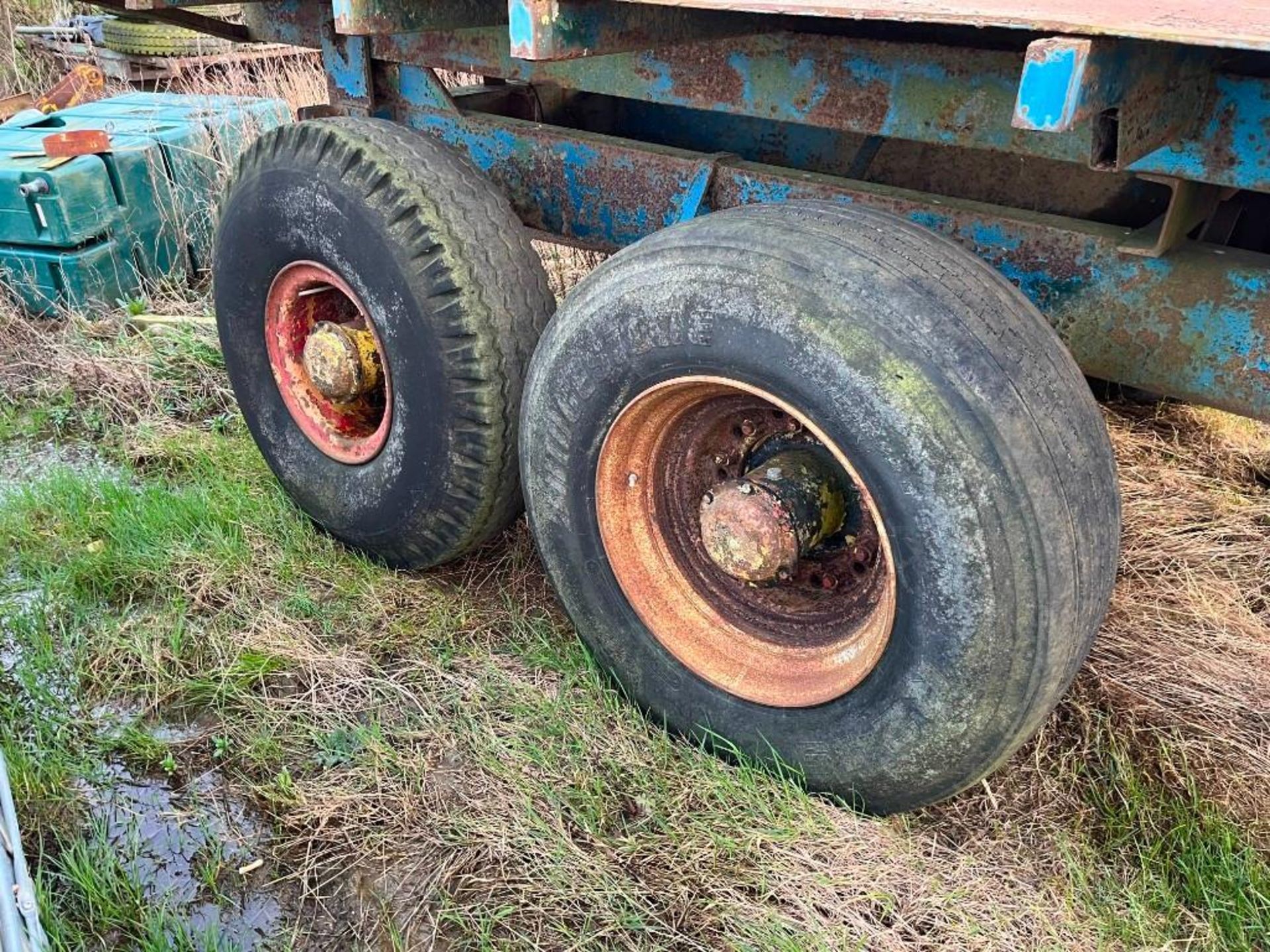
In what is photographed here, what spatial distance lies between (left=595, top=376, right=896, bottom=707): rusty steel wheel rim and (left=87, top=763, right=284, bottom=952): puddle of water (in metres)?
0.90

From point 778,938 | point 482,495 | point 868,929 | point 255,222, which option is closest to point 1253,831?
point 868,929

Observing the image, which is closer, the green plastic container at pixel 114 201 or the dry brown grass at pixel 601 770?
the dry brown grass at pixel 601 770

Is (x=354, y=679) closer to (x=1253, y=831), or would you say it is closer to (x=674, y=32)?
(x=674, y=32)

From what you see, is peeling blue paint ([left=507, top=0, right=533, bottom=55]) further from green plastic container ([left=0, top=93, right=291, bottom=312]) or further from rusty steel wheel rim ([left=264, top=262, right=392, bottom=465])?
green plastic container ([left=0, top=93, right=291, bottom=312])

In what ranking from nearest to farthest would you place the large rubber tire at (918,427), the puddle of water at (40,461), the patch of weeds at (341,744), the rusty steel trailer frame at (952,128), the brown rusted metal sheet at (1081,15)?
the brown rusted metal sheet at (1081,15) → the rusty steel trailer frame at (952,128) → the large rubber tire at (918,427) → the patch of weeds at (341,744) → the puddle of water at (40,461)

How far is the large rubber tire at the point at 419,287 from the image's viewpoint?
2410 millimetres

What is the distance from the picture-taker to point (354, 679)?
252 centimetres

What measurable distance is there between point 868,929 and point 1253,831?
0.75 m

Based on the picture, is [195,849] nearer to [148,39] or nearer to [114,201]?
[114,201]

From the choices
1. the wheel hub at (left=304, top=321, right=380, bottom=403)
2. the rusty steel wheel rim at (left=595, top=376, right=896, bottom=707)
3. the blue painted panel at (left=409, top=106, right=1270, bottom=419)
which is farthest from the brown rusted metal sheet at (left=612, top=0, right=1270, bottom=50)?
the wheel hub at (left=304, top=321, right=380, bottom=403)

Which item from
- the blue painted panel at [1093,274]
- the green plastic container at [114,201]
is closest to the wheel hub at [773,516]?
the blue painted panel at [1093,274]

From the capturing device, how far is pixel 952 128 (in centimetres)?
198

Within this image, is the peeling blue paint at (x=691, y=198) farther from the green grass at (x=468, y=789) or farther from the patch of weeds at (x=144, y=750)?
the patch of weeds at (x=144, y=750)

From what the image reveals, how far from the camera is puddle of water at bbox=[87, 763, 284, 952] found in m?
2.01
